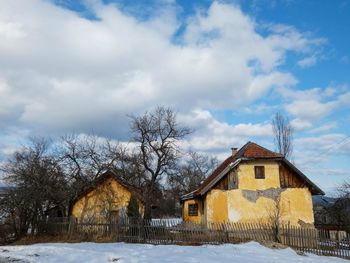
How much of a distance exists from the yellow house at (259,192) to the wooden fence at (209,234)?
2.47m

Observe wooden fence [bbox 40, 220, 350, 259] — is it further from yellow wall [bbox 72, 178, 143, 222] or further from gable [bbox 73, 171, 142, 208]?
gable [bbox 73, 171, 142, 208]

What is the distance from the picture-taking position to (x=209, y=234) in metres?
23.4

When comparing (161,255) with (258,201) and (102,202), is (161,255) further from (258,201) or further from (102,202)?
(102,202)

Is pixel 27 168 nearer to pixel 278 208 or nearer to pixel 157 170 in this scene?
pixel 157 170

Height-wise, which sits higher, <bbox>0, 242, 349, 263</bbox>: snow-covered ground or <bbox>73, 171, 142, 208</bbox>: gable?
<bbox>73, 171, 142, 208</bbox>: gable

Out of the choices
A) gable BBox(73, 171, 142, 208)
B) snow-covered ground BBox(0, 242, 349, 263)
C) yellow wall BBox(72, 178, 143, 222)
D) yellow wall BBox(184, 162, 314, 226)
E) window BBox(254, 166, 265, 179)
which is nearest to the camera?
snow-covered ground BBox(0, 242, 349, 263)

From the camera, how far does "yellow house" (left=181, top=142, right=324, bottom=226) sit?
27.4 meters

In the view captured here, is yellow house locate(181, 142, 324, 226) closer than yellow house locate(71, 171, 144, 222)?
Yes

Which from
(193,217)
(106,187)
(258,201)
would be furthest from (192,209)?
(106,187)

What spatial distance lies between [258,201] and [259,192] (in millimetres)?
621

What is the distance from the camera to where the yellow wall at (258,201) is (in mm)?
27359

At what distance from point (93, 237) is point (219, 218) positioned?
8576 millimetres

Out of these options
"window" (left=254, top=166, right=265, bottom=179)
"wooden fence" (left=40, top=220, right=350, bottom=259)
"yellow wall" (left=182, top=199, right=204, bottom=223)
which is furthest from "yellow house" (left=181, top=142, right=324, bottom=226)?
"wooden fence" (left=40, top=220, right=350, bottom=259)

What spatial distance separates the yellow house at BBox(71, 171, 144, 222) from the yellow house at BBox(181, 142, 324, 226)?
6.60 meters
